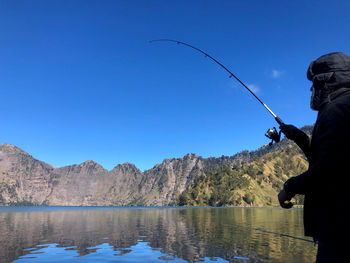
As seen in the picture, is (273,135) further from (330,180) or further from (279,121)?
(330,180)

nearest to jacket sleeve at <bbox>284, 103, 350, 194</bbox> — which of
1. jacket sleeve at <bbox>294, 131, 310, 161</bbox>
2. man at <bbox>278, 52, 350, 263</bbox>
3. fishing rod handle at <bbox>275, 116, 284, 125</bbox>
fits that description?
man at <bbox>278, 52, 350, 263</bbox>

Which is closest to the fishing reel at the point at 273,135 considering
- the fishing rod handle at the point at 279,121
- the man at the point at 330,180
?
the fishing rod handle at the point at 279,121

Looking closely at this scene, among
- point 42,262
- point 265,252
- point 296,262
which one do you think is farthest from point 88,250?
point 296,262

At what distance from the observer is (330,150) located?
3.58m

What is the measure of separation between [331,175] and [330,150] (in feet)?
1.17

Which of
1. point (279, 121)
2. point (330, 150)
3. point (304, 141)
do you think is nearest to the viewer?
point (330, 150)

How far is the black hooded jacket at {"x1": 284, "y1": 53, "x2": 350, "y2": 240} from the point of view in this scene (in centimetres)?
355

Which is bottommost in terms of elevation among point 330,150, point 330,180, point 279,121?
point 330,180

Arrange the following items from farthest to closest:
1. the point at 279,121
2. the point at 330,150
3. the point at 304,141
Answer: the point at 279,121 < the point at 304,141 < the point at 330,150

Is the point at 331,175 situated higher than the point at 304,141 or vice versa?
the point at 304,141

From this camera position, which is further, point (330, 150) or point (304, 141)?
point (304, 141)

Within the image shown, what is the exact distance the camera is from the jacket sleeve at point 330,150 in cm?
354

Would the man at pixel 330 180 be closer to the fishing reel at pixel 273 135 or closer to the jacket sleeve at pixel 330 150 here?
the jacket sleeve at pixel 330 150

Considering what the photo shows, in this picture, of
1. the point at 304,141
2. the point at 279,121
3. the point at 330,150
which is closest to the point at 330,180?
the point at 330,150
